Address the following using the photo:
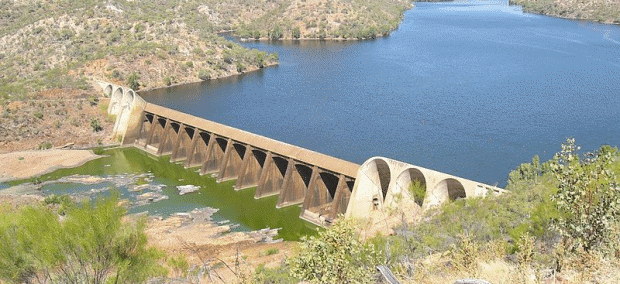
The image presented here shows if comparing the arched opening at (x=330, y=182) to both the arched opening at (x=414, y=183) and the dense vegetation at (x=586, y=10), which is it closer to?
the arched opening at (x=414, y=183)

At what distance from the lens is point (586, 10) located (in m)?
183

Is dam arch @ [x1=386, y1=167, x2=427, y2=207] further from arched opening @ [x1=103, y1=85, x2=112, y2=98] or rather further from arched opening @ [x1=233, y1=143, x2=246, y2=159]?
arched opening @ [x1=103, y1=85, x2=112, y2=98]

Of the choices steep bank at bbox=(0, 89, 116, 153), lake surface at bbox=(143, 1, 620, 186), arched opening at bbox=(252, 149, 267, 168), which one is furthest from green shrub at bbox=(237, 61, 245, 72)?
arched opening at bbox=(252, 149, 267, 168)

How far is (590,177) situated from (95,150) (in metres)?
56.0

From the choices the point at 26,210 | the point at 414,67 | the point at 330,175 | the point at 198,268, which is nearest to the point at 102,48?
the point at 414,67

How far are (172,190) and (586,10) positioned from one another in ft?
558

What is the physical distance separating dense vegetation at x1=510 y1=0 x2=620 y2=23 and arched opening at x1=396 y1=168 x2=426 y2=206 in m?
150

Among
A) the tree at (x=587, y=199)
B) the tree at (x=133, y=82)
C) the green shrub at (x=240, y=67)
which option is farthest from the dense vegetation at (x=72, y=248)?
the green shrub at (x=240, y=67)

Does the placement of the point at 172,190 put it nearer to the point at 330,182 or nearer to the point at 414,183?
the point at 330,182

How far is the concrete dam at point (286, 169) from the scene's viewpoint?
122 feet

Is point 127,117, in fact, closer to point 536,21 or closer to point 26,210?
point 26,210

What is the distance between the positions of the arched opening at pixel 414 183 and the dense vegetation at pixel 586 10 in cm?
15012

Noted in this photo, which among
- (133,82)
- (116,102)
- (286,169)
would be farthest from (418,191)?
(133,82)

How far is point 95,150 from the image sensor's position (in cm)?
6250
